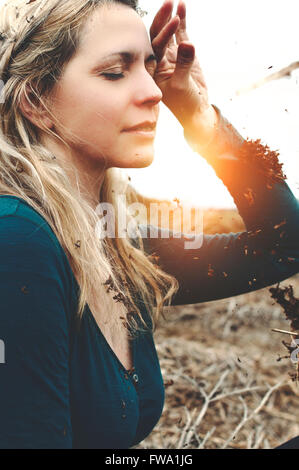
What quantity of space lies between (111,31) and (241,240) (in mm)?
823

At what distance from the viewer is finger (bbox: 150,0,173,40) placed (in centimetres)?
141

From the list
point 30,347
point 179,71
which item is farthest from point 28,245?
point 179,71

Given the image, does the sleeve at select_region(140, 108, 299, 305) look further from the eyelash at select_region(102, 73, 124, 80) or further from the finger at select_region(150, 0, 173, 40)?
the eyelash at select_region(102, 73, 124, 80)

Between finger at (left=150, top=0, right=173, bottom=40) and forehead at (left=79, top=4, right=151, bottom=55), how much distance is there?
20cm

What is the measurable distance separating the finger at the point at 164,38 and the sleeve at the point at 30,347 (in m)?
0.80

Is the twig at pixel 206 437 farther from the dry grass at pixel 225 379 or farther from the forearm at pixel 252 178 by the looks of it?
the forearm at pixel 252 178

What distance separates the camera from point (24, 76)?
1207mm

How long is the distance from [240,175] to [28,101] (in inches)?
30.3

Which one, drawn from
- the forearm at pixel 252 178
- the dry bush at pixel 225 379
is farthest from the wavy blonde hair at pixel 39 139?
the dry bush at pixel 225 379

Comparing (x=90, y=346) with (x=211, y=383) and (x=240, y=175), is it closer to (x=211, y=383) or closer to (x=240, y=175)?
(x=240, y=175)

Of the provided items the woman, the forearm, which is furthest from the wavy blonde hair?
the forearm

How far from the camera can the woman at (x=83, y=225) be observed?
2.90ft

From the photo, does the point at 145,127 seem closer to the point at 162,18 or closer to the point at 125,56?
the point at 125,56
